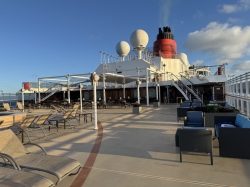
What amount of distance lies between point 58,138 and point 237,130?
485 cm

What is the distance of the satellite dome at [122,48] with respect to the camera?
33031 mm

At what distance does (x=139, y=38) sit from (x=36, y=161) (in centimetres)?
3061

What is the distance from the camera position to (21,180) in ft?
7.42

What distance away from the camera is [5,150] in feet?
10.7

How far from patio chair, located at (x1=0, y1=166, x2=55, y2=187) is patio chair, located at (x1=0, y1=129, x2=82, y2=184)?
0.69 feet

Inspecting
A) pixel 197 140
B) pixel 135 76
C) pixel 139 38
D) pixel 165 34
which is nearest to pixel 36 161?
pixel 197 140

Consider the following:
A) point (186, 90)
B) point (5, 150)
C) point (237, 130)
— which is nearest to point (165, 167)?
point (237, 130)

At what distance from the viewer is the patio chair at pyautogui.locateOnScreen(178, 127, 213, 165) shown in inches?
144

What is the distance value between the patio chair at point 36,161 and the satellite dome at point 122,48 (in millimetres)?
30664

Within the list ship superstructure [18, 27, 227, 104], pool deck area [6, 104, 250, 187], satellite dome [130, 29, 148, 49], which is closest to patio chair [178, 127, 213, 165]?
pool deck area [6, 104, 250, 187]

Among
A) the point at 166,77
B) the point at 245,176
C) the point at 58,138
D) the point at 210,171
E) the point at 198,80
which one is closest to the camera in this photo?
the point at 245,176

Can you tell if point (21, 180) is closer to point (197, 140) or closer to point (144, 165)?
→ point (144, 165)

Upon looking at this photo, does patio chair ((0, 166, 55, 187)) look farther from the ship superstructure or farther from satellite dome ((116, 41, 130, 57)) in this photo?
satellite dome ((116, 41, 130, 57))

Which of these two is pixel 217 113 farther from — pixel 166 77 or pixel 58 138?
pixel 166 77
